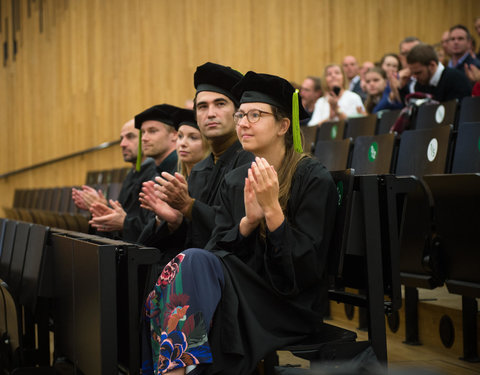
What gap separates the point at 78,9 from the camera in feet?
24.6

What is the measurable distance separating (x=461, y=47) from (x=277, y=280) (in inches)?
136

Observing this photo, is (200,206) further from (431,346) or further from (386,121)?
(386,121)

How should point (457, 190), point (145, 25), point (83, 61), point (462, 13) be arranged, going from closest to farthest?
point (457, 190) < point (145, 25) < point (83, 61) < point (462, 13)

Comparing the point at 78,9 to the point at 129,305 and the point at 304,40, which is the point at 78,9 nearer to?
the point at 304,40

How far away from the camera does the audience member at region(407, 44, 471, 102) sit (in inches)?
146

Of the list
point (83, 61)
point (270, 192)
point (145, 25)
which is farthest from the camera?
point (83, 61)

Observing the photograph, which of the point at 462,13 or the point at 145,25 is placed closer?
the point at 145,25

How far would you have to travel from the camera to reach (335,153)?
10.8 feet

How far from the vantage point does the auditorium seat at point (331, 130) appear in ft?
13.1

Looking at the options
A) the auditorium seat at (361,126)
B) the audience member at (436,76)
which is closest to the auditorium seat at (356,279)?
the auditorium seat at (361,126)

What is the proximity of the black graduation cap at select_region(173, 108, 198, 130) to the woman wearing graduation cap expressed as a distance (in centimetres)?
84

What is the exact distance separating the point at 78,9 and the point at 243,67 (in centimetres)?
202

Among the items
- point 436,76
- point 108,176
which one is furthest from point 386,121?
point 108,176

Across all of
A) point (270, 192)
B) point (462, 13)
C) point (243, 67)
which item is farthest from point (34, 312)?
point (462, 13)
